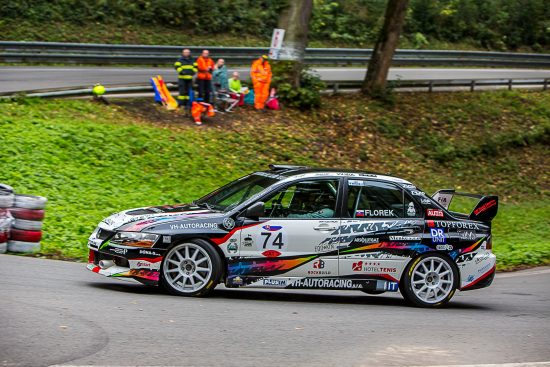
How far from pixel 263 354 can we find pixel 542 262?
1046 cm

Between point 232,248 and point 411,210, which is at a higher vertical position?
point 411,210

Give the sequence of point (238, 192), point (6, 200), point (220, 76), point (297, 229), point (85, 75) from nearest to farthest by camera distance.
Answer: point (297, 229) → point (238, 192) → point (6, 200) → point (220, 76) → point (85, 75)

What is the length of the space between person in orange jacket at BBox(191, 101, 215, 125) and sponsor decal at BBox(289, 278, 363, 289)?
1277cm

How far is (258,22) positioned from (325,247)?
30.6 metres

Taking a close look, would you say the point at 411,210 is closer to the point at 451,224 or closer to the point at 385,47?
the point at 451,224

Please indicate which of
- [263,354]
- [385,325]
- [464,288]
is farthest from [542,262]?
[263,354]

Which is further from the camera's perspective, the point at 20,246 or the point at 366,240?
the point at 20,246

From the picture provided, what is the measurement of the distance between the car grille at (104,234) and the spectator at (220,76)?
46.6 feet

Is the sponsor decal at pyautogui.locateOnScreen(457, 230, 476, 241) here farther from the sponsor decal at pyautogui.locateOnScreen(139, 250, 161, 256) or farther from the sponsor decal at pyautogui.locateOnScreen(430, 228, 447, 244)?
the sponsor decal at pyautogui.locateOnScreen(139, 250, 161, 256)

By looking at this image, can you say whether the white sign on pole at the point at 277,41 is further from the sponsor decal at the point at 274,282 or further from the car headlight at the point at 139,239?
the car headlight at the point at 139,239

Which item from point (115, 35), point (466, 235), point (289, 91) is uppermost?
point (115, 35)

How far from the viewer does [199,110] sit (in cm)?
2272

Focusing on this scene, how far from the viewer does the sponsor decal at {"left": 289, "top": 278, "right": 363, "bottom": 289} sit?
1027cm

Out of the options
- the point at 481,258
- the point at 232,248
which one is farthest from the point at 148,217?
the point at 481,258
